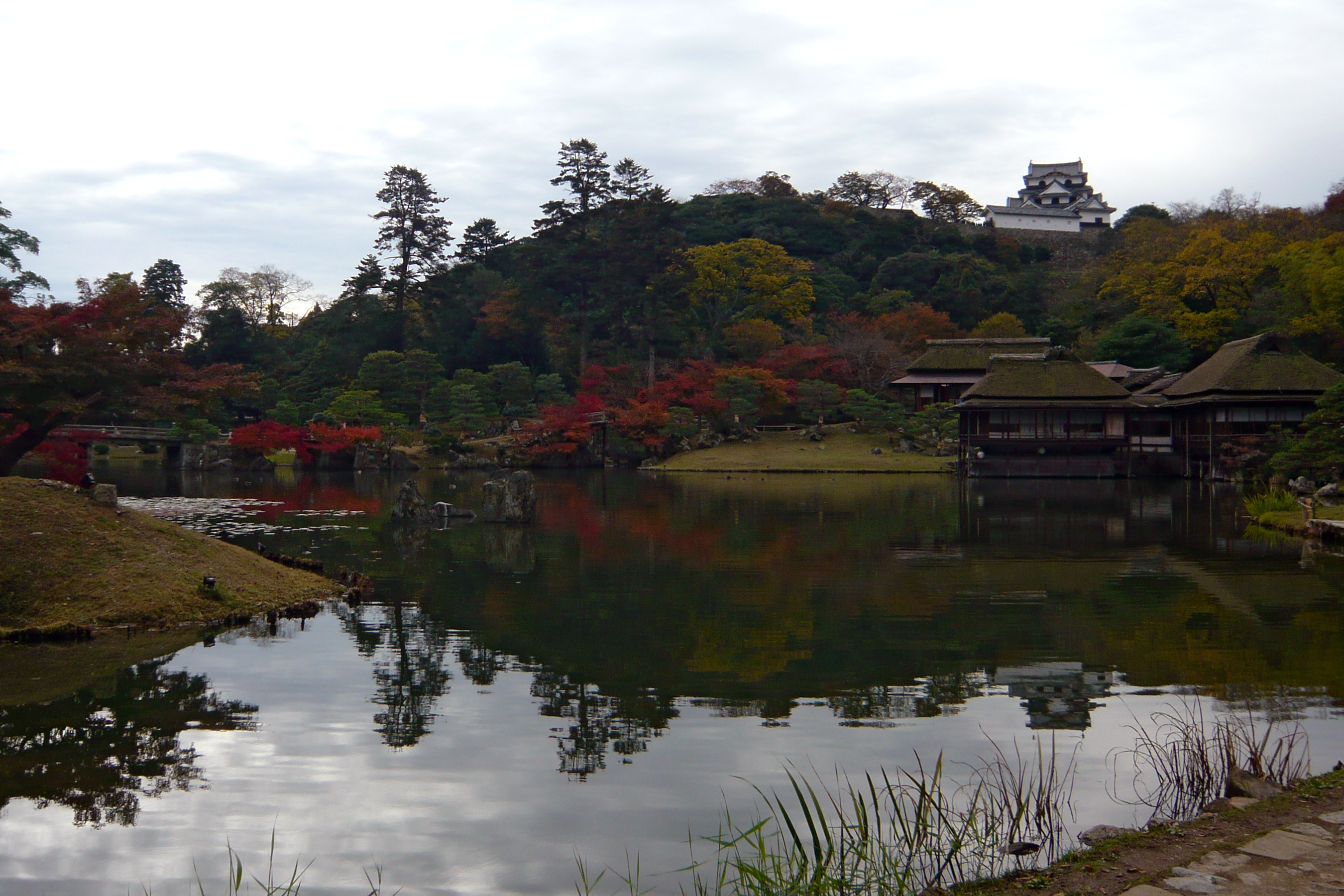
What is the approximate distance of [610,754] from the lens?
21.5 ft

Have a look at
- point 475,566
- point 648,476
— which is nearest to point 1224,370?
point 648,476

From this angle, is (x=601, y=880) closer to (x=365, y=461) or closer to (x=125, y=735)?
(x=125, y=735)

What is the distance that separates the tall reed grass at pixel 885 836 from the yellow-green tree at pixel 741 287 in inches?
1883

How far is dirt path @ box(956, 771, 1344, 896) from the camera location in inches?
157

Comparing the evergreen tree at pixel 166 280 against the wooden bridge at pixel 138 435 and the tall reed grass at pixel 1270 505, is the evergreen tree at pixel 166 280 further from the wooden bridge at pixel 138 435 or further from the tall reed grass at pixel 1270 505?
the tall reed grass at pixel 1270 505

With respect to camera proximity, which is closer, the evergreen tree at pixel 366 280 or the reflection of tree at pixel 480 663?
the reflection of tree at pixel 480 663

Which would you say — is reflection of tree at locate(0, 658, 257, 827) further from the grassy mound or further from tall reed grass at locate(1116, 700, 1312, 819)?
tall reed grass at locate(1116, 700, 1312, 819)

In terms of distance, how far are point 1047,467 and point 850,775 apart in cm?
3407

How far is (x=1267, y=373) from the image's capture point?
107 feet

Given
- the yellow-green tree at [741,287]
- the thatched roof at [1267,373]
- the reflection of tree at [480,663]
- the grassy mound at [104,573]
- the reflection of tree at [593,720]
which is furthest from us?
the yellow-green tree at [741,287]

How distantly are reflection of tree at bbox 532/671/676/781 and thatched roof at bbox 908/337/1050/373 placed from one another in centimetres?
3960

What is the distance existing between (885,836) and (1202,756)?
1906 mm

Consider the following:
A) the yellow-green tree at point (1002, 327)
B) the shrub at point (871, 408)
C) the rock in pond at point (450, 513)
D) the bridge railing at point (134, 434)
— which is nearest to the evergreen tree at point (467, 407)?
the bridge railing at point (134, 434)

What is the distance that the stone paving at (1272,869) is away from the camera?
12.9 ft
